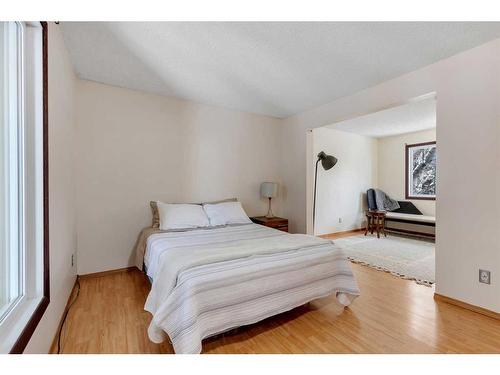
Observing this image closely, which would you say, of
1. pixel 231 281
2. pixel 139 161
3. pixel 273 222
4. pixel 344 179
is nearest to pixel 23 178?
pixel 231 281

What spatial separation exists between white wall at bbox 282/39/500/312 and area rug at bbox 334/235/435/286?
1.93ft

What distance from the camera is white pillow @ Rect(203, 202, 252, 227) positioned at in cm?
305

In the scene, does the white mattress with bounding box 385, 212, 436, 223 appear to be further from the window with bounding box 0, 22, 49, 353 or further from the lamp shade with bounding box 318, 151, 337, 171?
the window with bounding box 0, 22, 49, 353

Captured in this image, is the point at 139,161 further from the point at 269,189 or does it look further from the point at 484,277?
the point at 484,277

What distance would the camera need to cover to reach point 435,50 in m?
2.09

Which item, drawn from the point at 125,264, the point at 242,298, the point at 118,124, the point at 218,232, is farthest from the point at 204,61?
the point at 125,264

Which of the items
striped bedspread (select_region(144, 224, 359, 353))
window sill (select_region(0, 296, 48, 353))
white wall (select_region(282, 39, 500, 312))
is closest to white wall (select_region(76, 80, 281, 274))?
striped bedspread (select_region(144, 224, 359, 353))

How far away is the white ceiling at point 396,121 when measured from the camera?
3592 mm

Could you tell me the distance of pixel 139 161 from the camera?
3051 millimetres

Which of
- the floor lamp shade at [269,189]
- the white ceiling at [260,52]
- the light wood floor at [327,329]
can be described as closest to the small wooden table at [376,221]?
the floor lamp shade at [269,189]

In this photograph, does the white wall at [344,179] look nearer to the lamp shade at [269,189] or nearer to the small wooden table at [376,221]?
the small wooden table at [376,221]

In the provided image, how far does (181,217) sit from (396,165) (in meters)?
5.14

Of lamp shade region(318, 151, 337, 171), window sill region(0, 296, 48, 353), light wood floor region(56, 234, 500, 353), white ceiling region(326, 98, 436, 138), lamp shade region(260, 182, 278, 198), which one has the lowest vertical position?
light wood floor region(56, 234, 500, 353)

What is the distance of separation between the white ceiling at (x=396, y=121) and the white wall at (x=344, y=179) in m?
0.29
